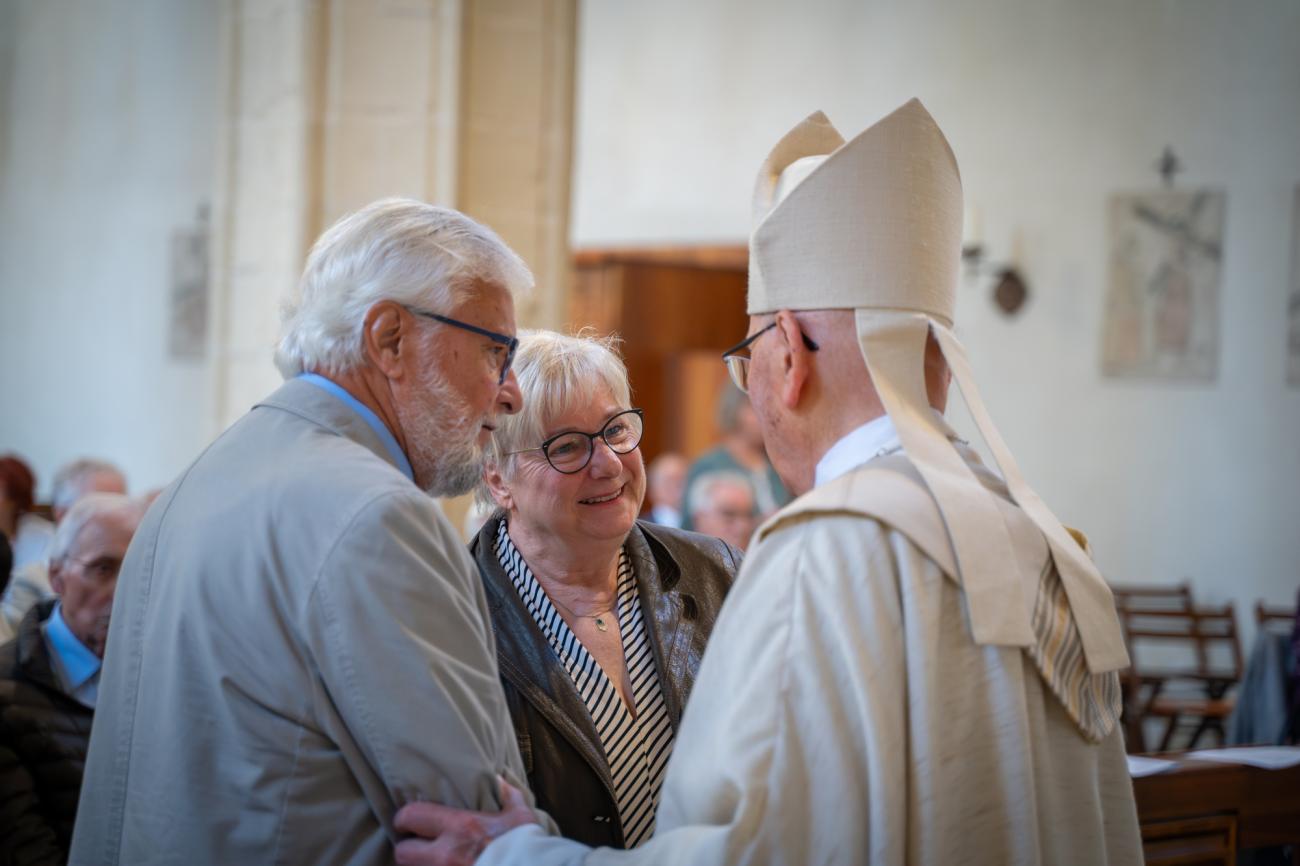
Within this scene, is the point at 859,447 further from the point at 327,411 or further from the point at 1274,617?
the point at 1274,617

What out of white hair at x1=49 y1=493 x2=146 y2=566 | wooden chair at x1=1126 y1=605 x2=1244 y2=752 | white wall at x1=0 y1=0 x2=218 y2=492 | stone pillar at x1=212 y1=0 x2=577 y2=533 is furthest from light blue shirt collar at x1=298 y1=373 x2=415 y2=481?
white wall at x1=0 y1=0 x2=218 y2=492

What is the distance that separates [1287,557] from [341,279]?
7182mm

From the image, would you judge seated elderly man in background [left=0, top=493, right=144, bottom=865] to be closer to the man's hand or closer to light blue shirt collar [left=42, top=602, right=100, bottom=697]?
light blue shirt collar [left=42, top=602, right=100, bottom=697]

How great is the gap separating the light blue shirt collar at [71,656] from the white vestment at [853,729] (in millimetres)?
1599

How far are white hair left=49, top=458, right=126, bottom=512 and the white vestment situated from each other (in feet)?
16.3

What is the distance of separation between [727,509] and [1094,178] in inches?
149

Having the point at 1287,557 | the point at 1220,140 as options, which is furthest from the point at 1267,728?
the point at 1220,140

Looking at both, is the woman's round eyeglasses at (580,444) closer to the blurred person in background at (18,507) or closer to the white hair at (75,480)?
the blurred person in background at (18,507)

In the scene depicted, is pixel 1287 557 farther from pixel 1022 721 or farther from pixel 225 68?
pixel 1022 721

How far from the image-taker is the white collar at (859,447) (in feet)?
5.60

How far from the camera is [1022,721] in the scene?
1.59 m

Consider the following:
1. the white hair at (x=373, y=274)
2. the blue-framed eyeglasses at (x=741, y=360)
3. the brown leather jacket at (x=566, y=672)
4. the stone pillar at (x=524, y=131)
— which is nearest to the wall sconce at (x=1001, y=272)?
the stone pillar at (x=524, y=131)

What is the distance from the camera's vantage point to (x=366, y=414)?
1856 mm

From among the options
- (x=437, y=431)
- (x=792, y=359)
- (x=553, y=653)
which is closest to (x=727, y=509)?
(x=553, y=653)
